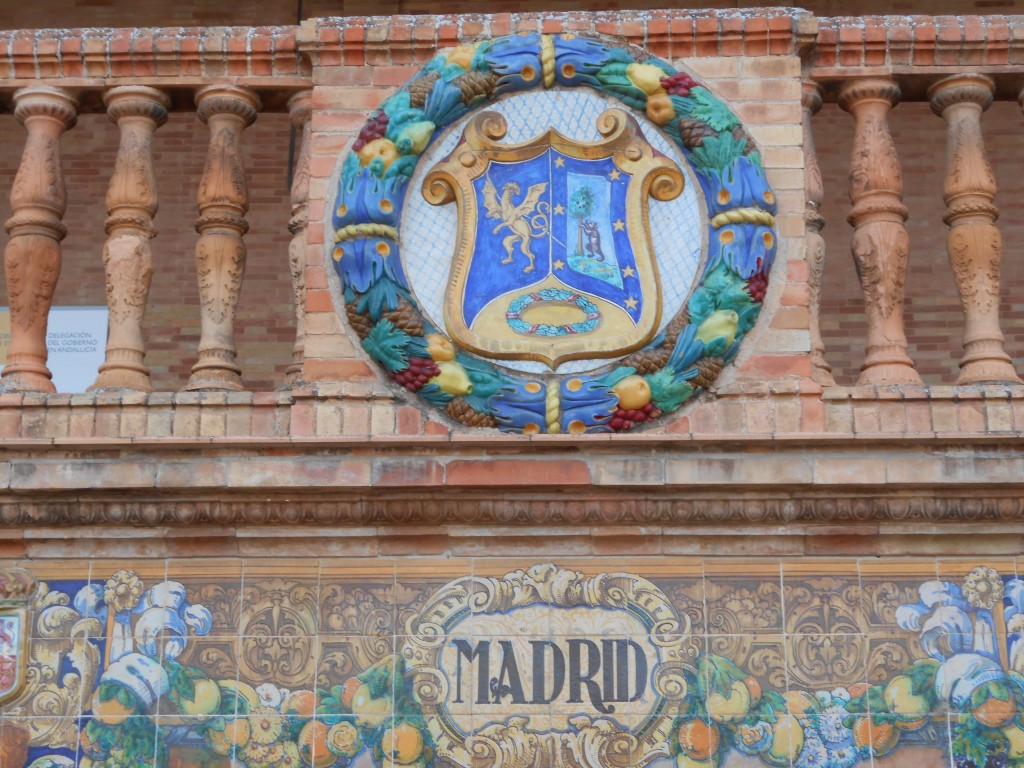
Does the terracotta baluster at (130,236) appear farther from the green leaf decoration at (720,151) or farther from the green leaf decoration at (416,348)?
the green leaf decoration at (720,151)

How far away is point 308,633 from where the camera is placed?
7840mm

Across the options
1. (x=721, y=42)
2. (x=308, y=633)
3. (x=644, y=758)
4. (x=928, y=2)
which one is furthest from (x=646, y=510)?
(x=928, y=2)

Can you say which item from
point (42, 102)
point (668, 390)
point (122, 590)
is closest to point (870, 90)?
point (668, 390)

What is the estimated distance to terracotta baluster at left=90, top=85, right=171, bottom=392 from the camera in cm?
826

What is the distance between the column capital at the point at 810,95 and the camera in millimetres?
8500

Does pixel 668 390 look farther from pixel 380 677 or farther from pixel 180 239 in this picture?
pixel 180 239

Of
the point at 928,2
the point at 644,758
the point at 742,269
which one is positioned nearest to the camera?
the point at 644,758

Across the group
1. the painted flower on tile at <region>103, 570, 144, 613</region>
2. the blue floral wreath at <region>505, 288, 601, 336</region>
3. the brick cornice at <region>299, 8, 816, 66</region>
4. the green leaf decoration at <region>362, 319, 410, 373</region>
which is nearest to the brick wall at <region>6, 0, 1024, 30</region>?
the brick cornice at <region>299, 8, 816, 66</region>

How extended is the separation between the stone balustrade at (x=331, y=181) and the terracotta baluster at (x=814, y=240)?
0.5 inches

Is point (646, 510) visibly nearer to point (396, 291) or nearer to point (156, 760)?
point (396, 291)

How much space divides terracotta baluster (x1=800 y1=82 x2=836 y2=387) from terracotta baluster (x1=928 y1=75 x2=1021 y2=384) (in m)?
0.56

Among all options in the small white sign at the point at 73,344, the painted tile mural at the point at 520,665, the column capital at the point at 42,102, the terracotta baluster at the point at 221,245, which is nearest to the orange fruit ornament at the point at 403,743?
the painted tile mural at the point at 520,665

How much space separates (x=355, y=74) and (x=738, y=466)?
8.06 ft

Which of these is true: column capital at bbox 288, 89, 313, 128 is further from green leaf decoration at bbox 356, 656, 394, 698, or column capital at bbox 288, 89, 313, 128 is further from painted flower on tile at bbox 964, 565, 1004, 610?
painted flower on tile at bbox 964, 565, 1004, 610
